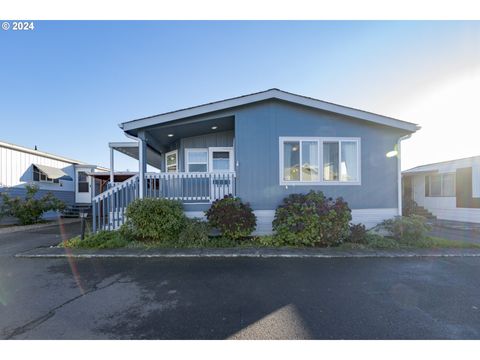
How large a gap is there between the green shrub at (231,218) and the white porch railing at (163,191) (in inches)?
30.5

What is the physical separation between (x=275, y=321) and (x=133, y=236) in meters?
5.15

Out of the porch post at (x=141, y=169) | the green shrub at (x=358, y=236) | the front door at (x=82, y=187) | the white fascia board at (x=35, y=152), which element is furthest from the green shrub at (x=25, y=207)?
the green shrub at (x=358, y=236)

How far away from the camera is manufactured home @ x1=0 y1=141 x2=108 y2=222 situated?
457 inches

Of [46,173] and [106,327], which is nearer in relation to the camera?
[106,327]

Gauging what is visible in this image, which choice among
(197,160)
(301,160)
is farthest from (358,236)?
(197,160)

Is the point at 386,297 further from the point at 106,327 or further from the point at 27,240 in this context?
the point at 27,240

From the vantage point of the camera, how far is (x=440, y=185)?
12258 millimetres

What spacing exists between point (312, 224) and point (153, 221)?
4377 millimetres

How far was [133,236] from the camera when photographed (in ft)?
21.1

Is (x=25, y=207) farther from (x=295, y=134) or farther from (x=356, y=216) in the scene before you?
(x=356, y=216)

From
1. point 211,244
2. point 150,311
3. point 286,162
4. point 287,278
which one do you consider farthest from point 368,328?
point 286,162

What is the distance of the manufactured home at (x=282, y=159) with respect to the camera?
7.00 meters

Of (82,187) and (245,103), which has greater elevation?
(245,103)

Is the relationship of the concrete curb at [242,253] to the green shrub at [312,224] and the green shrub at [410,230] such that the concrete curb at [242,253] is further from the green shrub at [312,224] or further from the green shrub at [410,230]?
the green shrub at [410,230]
